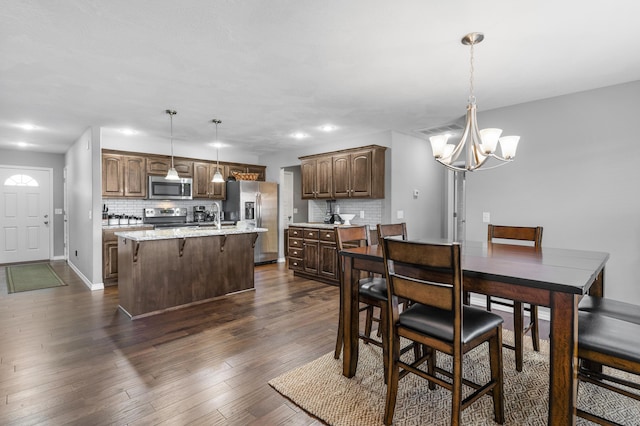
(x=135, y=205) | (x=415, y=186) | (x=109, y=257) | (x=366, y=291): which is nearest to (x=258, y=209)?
(x=135, y=205)

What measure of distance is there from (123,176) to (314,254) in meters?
3.53

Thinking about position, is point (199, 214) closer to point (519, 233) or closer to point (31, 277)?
point (31, 277)

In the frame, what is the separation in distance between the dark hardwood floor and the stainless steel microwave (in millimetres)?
2114

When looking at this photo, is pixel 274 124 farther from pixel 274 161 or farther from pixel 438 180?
pixel 438 180

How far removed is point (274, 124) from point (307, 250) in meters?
2.17

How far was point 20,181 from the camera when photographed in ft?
23.2

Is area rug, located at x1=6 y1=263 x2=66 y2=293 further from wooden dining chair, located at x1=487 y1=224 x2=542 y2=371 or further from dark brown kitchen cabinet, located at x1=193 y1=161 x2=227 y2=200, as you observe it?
wooden dining chair, located at x1=487 y1=224 x2=542 y2=371

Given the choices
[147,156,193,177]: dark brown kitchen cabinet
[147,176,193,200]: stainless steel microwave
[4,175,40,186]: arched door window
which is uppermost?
[147,156,193,177]: dark brown kitchen cabinet

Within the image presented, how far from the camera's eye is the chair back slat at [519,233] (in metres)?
2.83

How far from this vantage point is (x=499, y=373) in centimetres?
183

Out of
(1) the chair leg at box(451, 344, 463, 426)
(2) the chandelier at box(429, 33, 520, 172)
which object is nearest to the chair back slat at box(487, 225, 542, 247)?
(2) the chandelier at box(429, 33, 520, 172)

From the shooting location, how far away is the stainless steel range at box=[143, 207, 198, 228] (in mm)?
6137

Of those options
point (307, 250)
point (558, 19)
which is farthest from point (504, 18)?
point (307, 250)

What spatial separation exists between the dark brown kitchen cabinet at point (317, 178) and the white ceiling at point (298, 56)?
4.55ft
